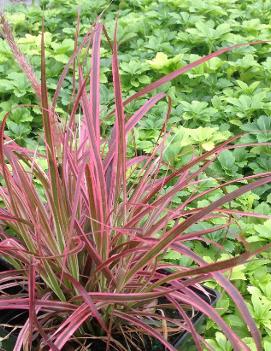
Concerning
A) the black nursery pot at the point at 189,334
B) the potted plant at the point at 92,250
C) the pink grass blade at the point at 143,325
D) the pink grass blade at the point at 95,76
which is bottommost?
the black nursery pot at the point at 189,334

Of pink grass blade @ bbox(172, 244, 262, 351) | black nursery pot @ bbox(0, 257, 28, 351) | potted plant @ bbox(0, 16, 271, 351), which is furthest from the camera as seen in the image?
black nursery pot @ bbox(0, 257, 28, 351)

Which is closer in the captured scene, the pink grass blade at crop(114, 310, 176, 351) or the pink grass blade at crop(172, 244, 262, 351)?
the pink grass blade at crop(172, 244, 262, 351)

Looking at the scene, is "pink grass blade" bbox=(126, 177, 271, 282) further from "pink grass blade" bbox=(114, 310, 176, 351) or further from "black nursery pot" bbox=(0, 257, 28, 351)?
"black nursery pot" bbox=(0, 257, 28, 351)

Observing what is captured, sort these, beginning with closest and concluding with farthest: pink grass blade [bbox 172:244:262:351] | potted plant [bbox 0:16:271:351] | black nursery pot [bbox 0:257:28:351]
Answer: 1. pink grass blade [bbox 172:244:262:351]
2. potted plant [bbox 0:16:271:351]
3. black nursery pot [bbox 0:257:28:351]

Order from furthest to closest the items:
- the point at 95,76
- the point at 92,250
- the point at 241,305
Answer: the point at 95,76 < the point at 92,250 < the point at 241,305

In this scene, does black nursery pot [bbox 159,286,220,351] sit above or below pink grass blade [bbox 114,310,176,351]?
below

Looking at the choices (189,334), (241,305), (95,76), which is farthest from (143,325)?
(95,76)

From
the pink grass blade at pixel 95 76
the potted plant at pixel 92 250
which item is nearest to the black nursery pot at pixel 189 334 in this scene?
the potted plant at pixel 92 250

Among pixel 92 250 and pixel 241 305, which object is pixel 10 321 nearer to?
pixel 92 250

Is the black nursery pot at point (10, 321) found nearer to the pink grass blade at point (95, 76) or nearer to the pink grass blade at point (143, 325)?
the pink grass blade at point (143, 325)

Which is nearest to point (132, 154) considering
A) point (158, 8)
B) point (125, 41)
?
point (125, 41)

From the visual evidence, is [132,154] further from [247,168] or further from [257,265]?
[257,265]

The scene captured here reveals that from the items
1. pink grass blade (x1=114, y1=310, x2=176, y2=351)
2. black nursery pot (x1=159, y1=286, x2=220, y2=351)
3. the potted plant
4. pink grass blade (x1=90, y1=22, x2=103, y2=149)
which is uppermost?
pink grass blade (x1=90, y1=22, x2=103, y2=149)

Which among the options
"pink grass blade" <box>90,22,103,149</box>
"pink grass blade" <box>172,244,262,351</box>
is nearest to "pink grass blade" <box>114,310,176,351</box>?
"pink grass blade" <box>172,244,262,351</box>
